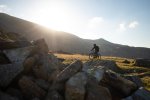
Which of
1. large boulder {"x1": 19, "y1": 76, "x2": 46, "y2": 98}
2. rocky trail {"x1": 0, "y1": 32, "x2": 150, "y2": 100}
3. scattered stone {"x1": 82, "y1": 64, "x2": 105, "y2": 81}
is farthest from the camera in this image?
scattered stone {"x1": 82, "y1": 64, "x2": 105, "y2": 81}

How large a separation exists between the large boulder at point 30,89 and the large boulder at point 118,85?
7132mm

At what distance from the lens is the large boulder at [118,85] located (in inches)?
959

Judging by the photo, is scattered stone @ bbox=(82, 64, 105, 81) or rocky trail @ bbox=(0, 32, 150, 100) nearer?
rocky trail @ bbox=(0, 32, 150, 100)

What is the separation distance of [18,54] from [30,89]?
171 inches

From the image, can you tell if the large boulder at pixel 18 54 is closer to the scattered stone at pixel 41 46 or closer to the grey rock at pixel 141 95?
the scattered stone at pixel 41 46

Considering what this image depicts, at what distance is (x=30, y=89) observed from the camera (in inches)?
829

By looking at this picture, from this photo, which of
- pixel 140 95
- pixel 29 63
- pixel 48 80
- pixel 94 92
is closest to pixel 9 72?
pixel 29 63

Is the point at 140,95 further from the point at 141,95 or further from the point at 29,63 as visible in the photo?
the point at 29,63

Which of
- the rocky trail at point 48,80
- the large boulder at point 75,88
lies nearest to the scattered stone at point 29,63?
the rocky trail at point 48,80

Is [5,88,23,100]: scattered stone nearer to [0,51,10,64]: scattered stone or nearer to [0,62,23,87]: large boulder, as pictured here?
[0,62,23,87]: large boulder

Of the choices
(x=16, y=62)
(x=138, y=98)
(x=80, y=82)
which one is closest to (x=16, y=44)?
(x=16, y=62)

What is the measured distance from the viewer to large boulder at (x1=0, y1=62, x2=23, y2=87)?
21059 mm

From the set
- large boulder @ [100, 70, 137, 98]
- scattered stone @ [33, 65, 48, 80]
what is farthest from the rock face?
scattered stone @ [33, 65, 48, 80]

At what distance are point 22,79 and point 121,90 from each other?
10.0 meters
